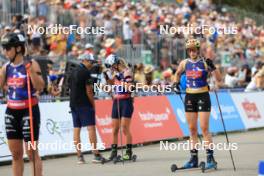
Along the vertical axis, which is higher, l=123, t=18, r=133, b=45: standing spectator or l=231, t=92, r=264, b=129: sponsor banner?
l=123, t=18, r=133, b=45: standing spectator

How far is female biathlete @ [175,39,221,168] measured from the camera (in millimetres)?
12844

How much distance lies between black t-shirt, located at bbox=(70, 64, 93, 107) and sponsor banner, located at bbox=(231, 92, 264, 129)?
883 cm

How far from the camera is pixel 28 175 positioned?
12688 mm

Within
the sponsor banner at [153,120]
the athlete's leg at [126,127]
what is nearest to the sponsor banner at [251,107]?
the sponsor banner at [153,120]

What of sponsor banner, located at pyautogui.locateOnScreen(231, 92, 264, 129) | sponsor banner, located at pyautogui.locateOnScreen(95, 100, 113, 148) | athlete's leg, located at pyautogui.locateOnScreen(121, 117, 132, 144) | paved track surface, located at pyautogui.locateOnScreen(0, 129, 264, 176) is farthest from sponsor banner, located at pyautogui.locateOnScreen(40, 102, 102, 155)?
sponsor banner, located at pyautogui.locateOnScreen(231, 92, 264, 129)

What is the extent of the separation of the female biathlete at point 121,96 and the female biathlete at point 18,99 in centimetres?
515

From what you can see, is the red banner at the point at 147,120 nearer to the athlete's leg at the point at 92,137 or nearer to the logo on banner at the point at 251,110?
the athlete's leg at the point at 92,137

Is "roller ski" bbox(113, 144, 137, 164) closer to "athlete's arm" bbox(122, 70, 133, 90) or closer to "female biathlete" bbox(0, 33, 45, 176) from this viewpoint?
"athlete's arm" bbox(122, 70, 133, 90)

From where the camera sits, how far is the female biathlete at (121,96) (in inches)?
584

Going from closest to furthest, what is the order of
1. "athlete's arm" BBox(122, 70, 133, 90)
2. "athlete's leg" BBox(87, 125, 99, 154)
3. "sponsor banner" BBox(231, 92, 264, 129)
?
1. "athlete's leg" BBox(87, 125, 99, 154)
2. "athlete's arm" BBox(122, 70, 133, 90)
3. "sponsor banner" BBox(231, 92, 264, 129)

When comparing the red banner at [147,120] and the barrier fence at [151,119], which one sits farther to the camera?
the red banner at [147,120]

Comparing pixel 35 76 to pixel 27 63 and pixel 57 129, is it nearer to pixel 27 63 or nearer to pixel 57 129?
pixel 27 63

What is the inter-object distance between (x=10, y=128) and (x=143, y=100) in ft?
31.0

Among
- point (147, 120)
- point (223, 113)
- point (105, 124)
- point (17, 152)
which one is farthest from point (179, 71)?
point (223, 113)
